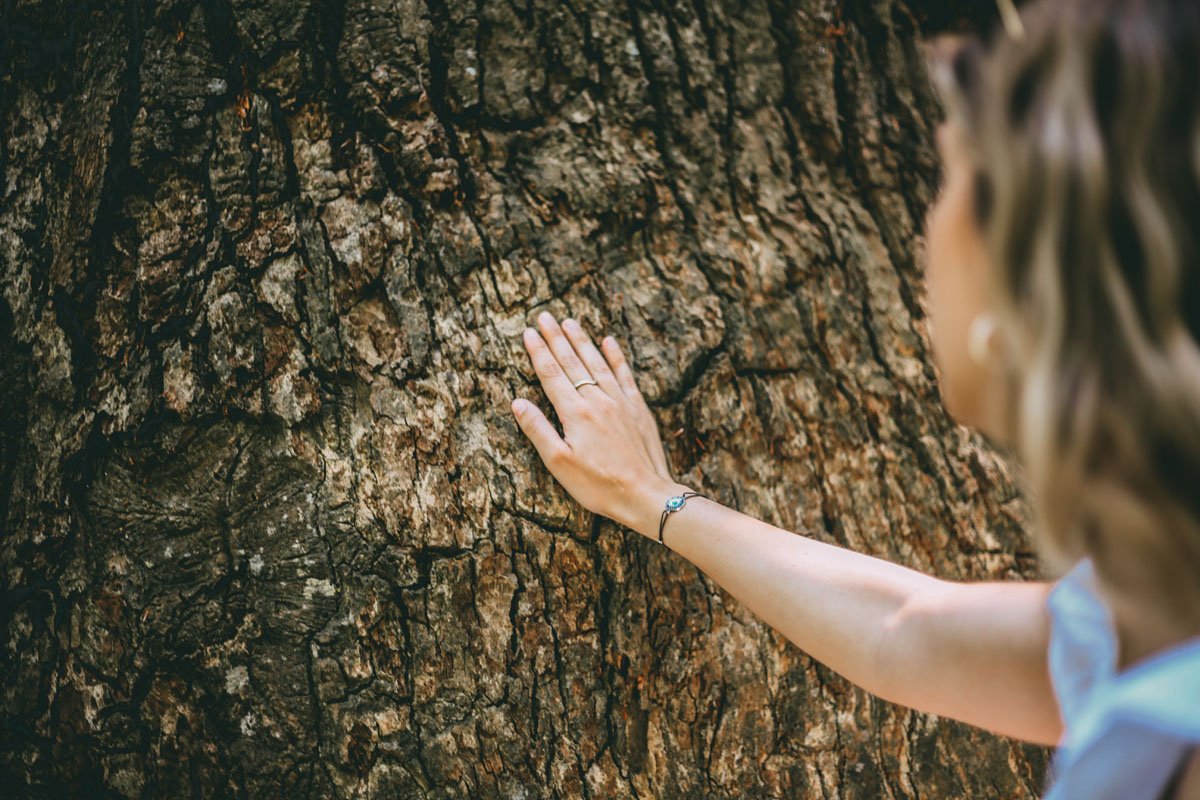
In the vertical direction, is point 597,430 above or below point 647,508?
above

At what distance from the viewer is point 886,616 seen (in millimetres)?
1371

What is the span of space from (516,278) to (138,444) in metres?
0.91

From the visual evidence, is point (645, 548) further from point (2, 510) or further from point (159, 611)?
point (2, 510)

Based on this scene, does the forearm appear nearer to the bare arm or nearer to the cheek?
the bare arm

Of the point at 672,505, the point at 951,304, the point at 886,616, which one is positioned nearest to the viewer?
the point at 951,304

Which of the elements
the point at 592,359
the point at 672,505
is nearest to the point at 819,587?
the point at 672,505

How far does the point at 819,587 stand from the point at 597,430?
53cm

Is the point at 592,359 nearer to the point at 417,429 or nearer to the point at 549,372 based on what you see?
the point at 549,372

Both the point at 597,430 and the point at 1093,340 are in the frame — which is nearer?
the point at 1093,340

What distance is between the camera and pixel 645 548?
1590 mm

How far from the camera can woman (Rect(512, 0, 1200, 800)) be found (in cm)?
86

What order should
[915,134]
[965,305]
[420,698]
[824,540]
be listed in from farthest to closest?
[915,134], [824,540], [420,698], [965,305]

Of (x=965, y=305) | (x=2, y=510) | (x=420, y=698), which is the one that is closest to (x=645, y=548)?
(x=420, y=698)

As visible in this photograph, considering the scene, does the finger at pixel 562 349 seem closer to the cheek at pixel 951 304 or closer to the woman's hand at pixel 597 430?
the woman's hand at pixel 597 430
